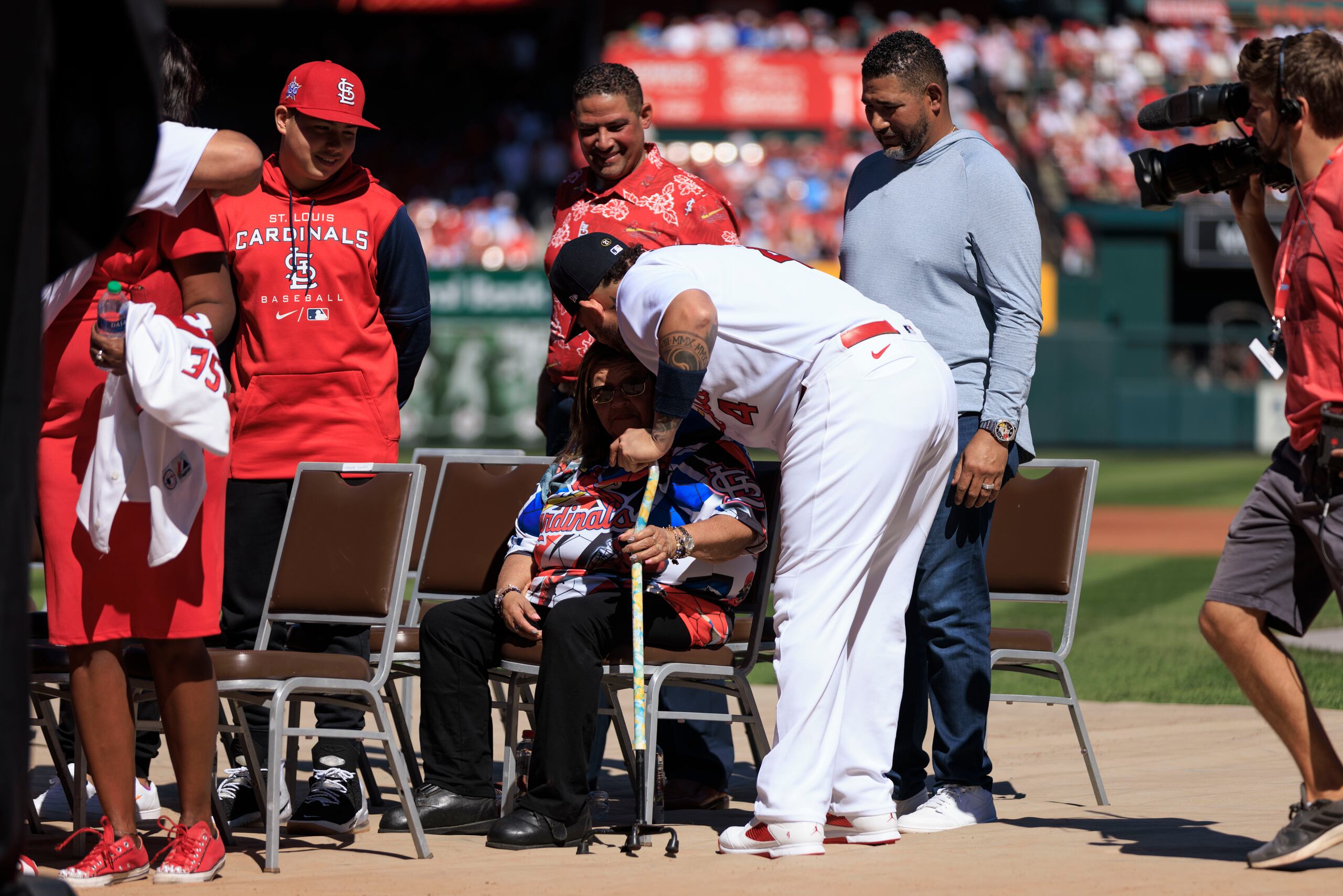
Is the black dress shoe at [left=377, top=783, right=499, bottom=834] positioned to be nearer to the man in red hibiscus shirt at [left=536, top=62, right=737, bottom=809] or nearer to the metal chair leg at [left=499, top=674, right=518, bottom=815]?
the metal chair leg at [left=499, top=674, right=518, bottom=815]

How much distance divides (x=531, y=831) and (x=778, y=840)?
2.35ft

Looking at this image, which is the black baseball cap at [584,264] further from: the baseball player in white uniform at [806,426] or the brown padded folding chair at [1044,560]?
the brown padded folding chair at [1044,560]

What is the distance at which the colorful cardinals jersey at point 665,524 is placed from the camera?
4.86m

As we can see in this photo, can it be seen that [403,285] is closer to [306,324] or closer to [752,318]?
[306,324]

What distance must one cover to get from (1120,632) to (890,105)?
6605 millimetres

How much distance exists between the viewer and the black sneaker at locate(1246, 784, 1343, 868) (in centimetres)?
414

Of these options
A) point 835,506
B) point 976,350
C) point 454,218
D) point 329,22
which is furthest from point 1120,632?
point 329,22

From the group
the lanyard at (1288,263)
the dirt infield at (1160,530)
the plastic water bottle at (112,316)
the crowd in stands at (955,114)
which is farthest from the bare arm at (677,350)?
the crowd in stands at (955,114)

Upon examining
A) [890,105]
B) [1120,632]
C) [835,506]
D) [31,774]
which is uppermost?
[890,105]

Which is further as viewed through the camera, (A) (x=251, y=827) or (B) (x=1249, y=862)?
(A) (x=251, y=827)

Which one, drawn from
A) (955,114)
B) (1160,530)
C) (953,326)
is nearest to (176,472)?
(953,326)

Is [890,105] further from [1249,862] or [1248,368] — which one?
[1248,368]

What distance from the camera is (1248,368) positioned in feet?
87.2

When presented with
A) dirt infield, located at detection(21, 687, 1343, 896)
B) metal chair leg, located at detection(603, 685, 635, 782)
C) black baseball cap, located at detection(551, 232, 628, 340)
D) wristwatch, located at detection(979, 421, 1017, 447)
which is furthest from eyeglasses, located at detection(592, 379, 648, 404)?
dirt infield, located at detection(21, 687, 1343, 896)
